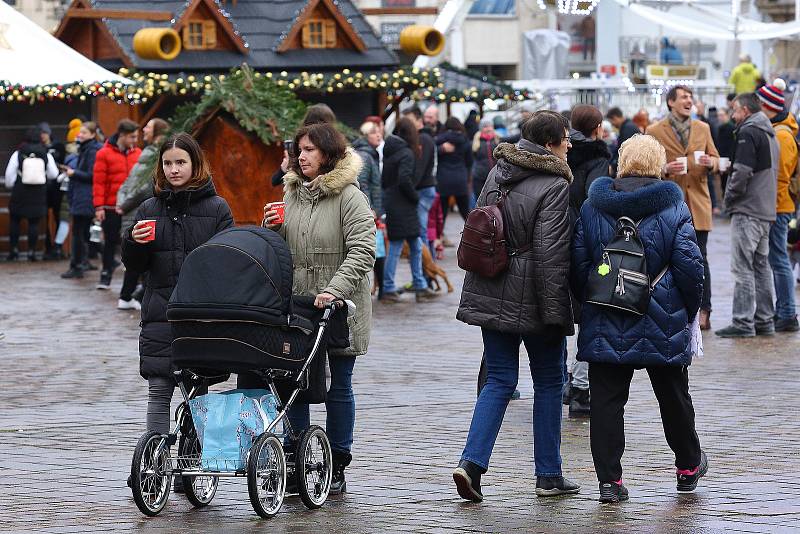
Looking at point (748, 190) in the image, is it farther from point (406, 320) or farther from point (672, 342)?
point (672, 342)

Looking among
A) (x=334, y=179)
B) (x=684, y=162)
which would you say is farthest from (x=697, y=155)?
Result: (x=334, y=179)

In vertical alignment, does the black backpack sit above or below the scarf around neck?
below

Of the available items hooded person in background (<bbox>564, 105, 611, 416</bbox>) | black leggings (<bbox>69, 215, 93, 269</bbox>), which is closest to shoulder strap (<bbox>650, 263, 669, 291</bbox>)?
hooded person in background (<bbox>564, 105, 611, 416</bbox>)

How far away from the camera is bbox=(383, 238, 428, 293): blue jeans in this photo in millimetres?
16969

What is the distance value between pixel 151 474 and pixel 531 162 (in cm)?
220

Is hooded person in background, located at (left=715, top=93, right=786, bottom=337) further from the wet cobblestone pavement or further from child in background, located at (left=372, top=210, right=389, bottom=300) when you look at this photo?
child in background, located at (left=372, top=210, right=389, bottom=300)

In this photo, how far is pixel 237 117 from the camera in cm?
1534

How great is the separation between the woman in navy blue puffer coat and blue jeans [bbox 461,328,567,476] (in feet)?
0.61

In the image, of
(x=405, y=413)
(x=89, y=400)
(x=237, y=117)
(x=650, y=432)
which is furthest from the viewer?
(x=237, y=117)

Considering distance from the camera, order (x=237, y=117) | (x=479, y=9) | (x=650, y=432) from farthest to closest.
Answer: (x=479, y=9) < (x=237, y=117) < (x=650, y=432)

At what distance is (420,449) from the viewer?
909 centimetres

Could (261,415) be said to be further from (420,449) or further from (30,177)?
(30,177)

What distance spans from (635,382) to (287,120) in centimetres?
500

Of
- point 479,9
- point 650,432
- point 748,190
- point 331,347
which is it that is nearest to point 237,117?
point 748,190
